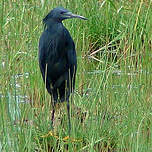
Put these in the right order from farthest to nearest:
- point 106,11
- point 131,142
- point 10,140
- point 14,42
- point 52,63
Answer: point 106,11, point 14,42, point 52,63, point 10,140, point 131,142

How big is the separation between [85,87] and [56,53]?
0.58m

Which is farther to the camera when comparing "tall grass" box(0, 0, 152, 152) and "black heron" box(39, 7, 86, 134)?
"black heron" box(39, 7, 86, 134)

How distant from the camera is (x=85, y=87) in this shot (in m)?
4.13

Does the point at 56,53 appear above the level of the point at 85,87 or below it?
above

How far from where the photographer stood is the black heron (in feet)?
11.7

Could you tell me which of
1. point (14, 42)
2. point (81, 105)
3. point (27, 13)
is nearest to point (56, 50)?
point (81, 105)

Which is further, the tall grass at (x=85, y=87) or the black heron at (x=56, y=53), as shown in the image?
the black heron at (x=56, y=53)

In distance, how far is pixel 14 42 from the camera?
456cm

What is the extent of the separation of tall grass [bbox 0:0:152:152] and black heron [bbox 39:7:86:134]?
0.14 meters

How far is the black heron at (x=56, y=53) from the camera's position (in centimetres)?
358

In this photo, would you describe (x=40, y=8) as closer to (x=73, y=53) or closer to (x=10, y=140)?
(x=73, y=53)

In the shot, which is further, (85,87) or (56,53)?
(85,87)

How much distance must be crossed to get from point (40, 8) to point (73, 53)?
123 cm

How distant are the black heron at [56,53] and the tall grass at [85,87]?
0.45ft
